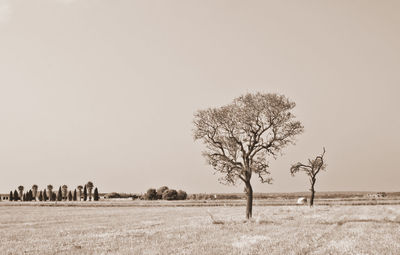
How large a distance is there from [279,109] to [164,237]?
2226 centimetres

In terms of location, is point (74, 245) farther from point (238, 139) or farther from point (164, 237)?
point (238, 139)

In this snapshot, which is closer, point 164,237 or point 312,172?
point 164,237

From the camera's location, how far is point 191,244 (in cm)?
2302

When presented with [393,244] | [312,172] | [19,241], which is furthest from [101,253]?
[312,172]

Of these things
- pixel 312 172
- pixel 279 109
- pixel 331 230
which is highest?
pixel 279 109

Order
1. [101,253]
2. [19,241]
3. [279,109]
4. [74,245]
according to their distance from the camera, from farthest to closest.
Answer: [279,109]
[19,241]
[74,245]
[101,253]

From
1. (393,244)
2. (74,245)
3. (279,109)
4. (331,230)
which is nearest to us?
(393,244)

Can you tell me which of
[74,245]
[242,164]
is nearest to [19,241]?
[74,245]

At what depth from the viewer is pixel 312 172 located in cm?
7112

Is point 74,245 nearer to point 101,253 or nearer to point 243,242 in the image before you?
point 101,253

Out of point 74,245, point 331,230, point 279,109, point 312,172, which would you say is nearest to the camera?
point 74,245

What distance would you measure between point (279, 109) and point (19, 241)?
91.6 feet

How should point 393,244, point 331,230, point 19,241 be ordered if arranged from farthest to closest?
point 331,230
point 19,241
point 393,244

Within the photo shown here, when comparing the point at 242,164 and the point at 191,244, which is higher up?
the point at 242,164
